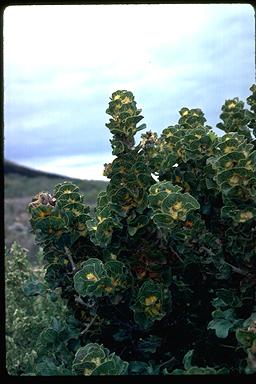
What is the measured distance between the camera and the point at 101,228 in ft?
7.25

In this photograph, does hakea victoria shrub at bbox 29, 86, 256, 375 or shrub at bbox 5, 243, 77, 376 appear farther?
shrub at bbox 5, 243, 77, 376

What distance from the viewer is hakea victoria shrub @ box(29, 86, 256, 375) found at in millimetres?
2068

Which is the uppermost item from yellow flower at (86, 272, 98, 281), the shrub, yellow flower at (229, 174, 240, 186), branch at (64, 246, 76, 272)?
yellow flower at (229, 174, 240, 186)

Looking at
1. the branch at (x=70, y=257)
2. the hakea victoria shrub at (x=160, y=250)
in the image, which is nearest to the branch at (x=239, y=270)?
the hakea victoria shrub at (x=160, y=250)

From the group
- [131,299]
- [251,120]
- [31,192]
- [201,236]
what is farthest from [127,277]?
[31,192]

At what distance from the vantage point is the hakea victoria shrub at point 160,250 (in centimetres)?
207

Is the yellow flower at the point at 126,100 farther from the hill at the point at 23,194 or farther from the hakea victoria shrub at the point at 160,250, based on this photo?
the hill at the point at 23,194

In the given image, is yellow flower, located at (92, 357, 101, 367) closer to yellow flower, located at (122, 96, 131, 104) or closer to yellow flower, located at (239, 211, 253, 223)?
yellow flower, located at (239, 211, 253, 223)

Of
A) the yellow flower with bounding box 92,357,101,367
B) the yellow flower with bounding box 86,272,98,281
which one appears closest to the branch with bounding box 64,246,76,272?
the yellow flower with bounding box 86,272,98,281

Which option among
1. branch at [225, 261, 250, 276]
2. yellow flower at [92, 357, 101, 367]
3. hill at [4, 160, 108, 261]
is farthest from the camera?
hill at [4, 160, 108, 261]

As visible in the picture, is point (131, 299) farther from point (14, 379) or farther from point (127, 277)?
point (14, 379)

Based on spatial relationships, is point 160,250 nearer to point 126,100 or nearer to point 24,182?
point 126,100

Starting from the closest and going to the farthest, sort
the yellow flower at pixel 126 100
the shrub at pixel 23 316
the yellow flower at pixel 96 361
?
the yellow flower at pixel 96 361 → the yellow flower at pixel 126 100 → the shrub at pixel 23 316

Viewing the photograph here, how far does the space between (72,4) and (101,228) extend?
2.15 ft
